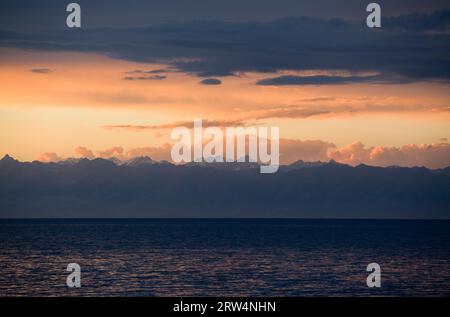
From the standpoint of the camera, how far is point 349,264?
3944 inches

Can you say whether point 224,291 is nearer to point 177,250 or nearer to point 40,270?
point 40,270

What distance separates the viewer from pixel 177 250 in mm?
131250

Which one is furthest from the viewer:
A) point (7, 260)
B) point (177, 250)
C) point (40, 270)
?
point (177, 250)

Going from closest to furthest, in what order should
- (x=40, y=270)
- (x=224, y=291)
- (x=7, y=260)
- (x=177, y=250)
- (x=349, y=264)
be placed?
(x=224, y=291) < (x=40, y=270) < (x=349, y=264) < (x=7, y=260) < (x=177, y=250)
